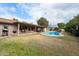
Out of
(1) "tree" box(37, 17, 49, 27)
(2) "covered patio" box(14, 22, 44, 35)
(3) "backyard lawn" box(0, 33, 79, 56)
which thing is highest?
(1) "tree" box(37, 17, 49, 27)

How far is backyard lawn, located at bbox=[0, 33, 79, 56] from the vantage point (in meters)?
3.77

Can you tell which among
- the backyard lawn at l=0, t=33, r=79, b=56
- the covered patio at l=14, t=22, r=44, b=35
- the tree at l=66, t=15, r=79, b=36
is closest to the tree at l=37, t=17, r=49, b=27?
the covered patio at l=14, t=22, r=44, b=35

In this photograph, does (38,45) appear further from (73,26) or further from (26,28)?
(73,26)

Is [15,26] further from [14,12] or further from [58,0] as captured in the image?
[58,0]

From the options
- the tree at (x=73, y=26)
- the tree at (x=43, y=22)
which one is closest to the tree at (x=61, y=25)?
the tree at (x=73, y=26)

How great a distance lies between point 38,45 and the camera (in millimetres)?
3836

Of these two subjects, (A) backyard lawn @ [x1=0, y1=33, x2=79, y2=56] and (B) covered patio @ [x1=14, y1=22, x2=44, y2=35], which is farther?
(B) covered patio @ [x1=14, y1=22, x2=44, y2=35]

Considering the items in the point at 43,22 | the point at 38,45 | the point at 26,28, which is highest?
the point at 43,22

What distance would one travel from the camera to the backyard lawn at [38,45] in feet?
12.4

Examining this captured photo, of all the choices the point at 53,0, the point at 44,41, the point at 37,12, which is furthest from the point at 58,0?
the point at 44,41

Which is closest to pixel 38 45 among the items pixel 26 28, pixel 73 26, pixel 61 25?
pixel 26 28

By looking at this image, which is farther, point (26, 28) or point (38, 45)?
point (26, 28)

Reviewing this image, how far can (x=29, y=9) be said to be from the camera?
3.83m

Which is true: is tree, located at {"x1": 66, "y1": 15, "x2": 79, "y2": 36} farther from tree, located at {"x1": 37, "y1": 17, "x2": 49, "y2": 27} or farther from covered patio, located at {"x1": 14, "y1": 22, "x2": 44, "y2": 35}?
covered patio, located at {"x1": 14, "y1": 22, "x2": 44, "y2": 35}
